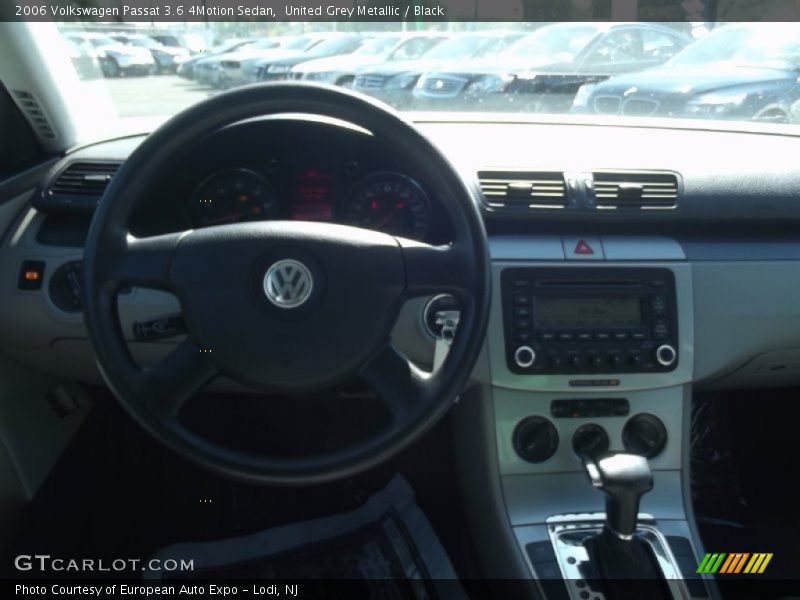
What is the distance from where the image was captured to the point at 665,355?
2.05 metres

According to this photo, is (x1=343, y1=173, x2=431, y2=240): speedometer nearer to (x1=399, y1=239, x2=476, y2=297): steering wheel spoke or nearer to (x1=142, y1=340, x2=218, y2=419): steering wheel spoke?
(x1=399, y1=239, x2=476, y2=297): steering wheel spoke

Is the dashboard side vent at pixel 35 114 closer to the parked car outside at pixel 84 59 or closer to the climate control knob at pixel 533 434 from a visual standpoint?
the parked car outside at pixel 84 59

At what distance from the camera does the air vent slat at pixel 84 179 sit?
85.7 inches

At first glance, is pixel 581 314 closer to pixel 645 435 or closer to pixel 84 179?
pixel 645 435

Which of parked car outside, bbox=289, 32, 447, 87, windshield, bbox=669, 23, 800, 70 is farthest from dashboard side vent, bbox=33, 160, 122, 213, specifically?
windshield, bbox=669, 23, 800, 70

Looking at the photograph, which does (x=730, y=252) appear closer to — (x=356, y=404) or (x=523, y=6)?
(x=523, y=6)

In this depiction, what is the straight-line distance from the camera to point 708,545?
2.55 meters

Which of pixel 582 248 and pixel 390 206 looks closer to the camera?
pixel 390 206

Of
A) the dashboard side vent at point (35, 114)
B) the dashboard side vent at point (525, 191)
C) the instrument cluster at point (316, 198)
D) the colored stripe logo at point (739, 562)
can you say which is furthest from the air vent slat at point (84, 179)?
the colored stripe logo at point (739, 562)

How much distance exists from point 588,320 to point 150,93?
4.48ft

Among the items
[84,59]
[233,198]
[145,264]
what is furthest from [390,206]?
[84,59]

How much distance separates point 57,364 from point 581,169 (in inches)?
61.8

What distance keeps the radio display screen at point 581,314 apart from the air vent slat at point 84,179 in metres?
1.20

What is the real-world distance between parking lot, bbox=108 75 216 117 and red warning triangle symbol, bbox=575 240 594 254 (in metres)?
1.02
